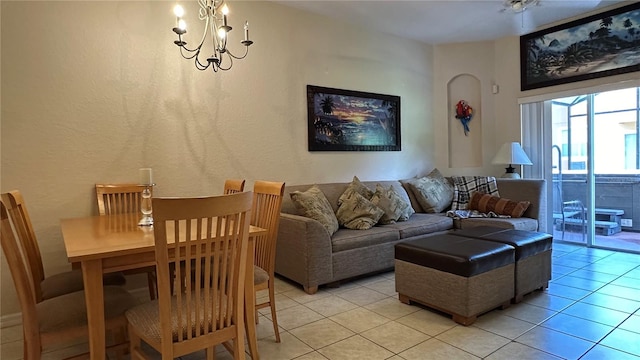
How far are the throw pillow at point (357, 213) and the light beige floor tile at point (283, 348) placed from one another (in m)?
1.51

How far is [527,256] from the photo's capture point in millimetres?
2859

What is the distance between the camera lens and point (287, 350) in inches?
87.4

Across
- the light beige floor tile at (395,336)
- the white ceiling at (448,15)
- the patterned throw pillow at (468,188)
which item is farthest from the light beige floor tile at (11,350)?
the patterned throw pillow at (468,188)

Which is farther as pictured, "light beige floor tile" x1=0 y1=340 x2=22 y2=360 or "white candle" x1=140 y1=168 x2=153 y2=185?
"white candle" x1=140 y1=168 x2=153 y2=185

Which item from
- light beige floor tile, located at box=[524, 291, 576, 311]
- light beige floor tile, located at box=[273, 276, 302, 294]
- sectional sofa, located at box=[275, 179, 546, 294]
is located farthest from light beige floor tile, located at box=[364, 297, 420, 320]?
light beige floor tile, located at box=[524, 291, 576, 311]

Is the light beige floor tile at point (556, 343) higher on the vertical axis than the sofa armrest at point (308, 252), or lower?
lower

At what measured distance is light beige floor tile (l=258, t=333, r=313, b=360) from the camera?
215 centimetres

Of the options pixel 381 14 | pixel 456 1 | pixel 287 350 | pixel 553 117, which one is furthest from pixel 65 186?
pixel 553 117

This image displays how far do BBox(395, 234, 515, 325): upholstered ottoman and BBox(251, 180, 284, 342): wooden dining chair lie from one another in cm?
105

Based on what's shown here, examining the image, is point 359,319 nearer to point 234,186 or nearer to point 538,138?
point 234,186

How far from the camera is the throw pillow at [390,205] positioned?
395cm

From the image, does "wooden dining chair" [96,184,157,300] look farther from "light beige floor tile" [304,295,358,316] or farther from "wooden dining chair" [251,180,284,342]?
"light beige floor tile" [304,295,358,316]

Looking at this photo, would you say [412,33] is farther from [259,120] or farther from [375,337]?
[375,337]

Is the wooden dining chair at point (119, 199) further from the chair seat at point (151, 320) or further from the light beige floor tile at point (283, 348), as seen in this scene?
the chair seat at point (151, 320)
